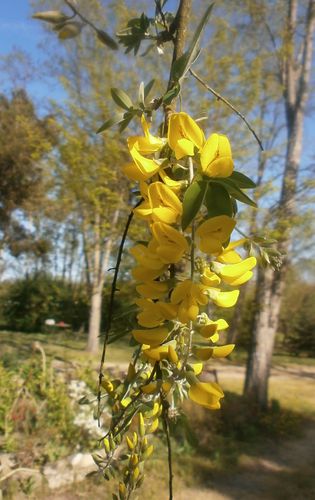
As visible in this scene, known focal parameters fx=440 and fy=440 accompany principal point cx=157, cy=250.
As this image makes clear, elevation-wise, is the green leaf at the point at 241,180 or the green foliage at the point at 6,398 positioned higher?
the green leaf at the point at 241,180

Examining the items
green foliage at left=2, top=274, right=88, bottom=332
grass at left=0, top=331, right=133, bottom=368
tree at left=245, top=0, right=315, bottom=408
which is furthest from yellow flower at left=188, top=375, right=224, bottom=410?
green foliage at left=2, top=274, right=88, bottom=332

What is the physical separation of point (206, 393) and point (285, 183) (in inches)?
260

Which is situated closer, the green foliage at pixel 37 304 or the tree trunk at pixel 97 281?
the tree trunk at pixel 97 281

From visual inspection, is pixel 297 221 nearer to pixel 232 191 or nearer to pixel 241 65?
pixel 241 65

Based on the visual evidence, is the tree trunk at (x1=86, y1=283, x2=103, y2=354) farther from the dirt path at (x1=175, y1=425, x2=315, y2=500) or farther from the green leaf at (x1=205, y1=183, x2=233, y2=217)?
the green leaf at (x1=205, y1=183, x2=233, y2=217)

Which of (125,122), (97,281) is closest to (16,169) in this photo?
(97,281)

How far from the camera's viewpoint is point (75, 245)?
1788 centimetres

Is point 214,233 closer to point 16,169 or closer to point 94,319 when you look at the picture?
point 94,319

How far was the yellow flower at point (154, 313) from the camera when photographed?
0.40 m

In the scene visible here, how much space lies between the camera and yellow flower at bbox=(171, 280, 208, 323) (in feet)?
1.29

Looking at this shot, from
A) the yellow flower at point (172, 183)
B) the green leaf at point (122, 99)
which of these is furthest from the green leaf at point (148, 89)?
the yellow flower at point (172, 183)

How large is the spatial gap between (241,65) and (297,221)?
2467 mm

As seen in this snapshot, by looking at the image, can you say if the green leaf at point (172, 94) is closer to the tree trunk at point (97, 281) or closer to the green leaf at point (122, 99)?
the green leaf at point (122, 99)

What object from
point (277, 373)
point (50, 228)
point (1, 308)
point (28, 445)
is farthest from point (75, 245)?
point (28, 445)
